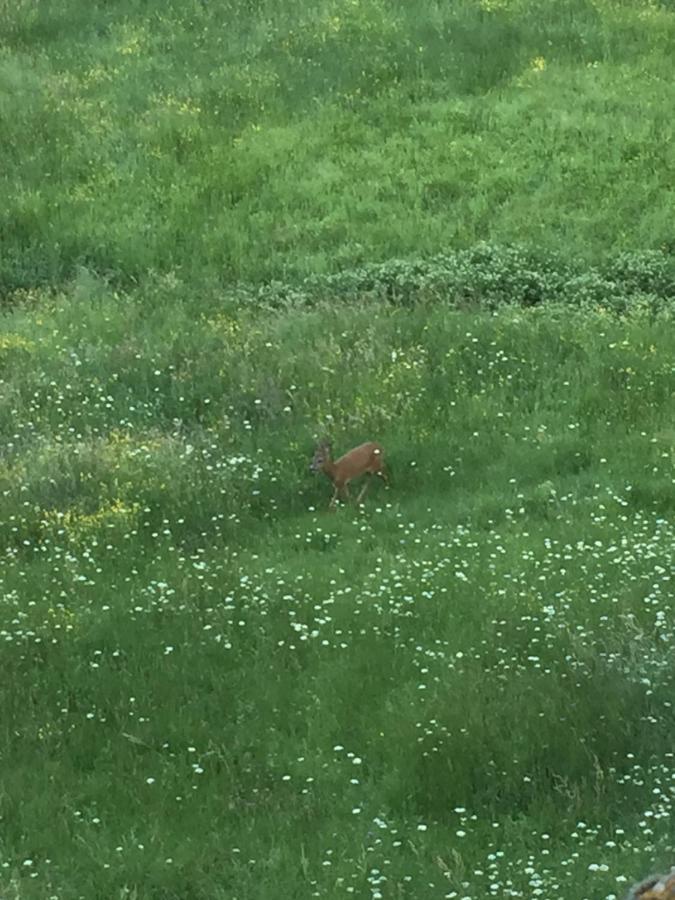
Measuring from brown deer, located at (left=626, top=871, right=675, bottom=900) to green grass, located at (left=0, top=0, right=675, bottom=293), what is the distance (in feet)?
47.7

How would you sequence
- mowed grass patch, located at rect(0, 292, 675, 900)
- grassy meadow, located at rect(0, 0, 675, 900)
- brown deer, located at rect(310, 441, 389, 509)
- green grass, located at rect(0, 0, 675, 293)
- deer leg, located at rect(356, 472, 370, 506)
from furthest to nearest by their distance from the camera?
green grass, located at rect(0, 0, 675, 293)
deer leg, located at rect(356, 472, 370, 506)
brown deer, located at rect(310, 441, 389, 509)
grassy meadow, located at rect(0, 0, 675, 900)
mowed grass patch, located at rect(0, 292, 675, 900)

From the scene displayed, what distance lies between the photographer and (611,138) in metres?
22.3

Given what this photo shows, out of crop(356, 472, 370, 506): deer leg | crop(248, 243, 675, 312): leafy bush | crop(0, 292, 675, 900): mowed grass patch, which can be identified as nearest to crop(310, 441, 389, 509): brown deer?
crop(356, 472, 370, 506): deer leg

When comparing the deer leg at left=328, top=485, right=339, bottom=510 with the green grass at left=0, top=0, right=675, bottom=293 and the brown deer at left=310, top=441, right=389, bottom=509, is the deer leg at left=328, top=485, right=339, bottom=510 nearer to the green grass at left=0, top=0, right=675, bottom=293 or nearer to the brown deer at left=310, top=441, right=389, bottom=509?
the brown deer at left=310, top=441, right=389, bottom=509

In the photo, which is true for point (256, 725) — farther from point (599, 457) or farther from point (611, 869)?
point (599, 457)

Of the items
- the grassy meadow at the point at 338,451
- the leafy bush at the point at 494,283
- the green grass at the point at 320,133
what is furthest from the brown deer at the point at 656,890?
the green grass at the point at 320,133

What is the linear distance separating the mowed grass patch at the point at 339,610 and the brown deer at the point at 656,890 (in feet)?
4.00

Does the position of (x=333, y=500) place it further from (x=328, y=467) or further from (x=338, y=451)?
(x=338, y=451)

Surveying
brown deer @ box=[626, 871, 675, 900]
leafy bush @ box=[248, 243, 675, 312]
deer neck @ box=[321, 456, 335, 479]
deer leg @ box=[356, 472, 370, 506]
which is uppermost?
brown deer @ box=[626, 871, 675, 900]

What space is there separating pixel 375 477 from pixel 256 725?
14.4 feet

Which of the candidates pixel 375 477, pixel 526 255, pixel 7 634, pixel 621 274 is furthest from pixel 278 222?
pixel 7 634

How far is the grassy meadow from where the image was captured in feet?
25.5

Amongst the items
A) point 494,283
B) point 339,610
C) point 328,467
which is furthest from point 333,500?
point 494,283

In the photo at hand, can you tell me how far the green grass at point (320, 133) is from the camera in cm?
2034
